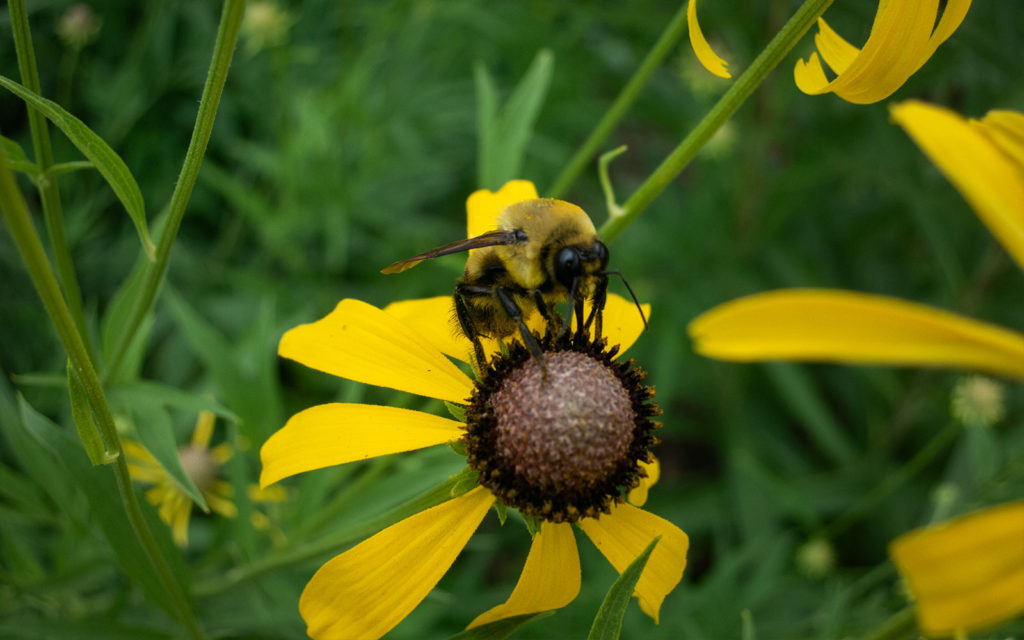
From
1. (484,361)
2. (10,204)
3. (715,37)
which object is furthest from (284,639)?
(715,37)

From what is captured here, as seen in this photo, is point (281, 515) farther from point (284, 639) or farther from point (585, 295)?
point (585, 295)

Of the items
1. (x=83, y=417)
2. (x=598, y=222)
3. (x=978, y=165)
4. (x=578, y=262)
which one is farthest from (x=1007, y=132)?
(x=598, y=222)

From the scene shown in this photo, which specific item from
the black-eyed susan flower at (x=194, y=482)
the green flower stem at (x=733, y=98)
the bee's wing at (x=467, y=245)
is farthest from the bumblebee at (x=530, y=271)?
the black-eyed susan flower at (x=194, y=482)

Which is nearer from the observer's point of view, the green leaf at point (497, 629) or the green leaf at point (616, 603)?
the green leaf at point (616, 603)

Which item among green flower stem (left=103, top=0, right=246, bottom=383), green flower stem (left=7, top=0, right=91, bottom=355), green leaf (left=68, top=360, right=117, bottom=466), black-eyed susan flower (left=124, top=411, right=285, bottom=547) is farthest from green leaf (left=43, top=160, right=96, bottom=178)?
black-eyed susan flower (left=124, top=411, right=285, bottom=547)

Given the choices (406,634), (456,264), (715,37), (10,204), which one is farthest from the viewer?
(715,37)

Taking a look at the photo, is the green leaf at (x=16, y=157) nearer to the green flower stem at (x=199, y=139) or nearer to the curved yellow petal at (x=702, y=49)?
the green flower stem at (x=199, y=139)
